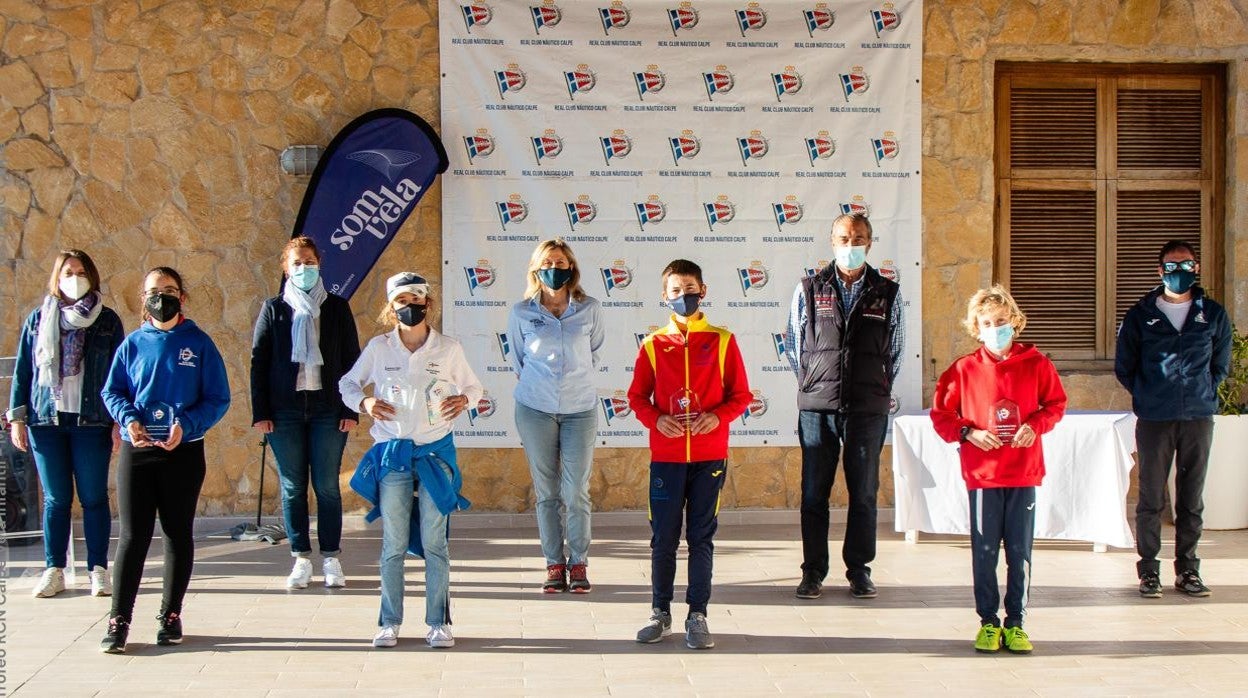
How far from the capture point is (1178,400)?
6.18 m

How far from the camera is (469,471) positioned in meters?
8.27

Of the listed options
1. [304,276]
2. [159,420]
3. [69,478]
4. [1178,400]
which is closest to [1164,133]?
[1178,400]

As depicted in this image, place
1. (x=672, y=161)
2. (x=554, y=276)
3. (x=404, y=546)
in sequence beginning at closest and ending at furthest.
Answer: (x=404, y=546), (x=554, y=276), (x=672, y=161)

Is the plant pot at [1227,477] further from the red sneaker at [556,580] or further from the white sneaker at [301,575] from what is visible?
the white sneaker at [301,575]

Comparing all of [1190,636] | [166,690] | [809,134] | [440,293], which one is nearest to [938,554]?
[1190,636]

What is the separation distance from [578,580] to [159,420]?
212 centimetres

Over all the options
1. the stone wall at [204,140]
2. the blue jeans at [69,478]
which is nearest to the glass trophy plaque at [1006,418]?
the stone wall at [204,140]

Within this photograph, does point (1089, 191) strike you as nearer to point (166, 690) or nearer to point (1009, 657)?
point (1009, 657)

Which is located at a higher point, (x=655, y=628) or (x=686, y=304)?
(x=686, y=304)

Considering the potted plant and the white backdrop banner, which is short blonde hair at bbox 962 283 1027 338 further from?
the potted plant

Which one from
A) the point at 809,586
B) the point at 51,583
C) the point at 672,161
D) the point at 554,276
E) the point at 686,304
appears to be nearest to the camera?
the point at 686,304

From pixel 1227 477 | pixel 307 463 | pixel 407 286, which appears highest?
pixel 407 286

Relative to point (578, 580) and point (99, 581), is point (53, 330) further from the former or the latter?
point (578, 580)

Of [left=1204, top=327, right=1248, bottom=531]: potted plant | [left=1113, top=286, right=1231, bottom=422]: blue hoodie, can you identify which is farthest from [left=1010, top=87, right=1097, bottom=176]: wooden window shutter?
[left=1113, top=286, right=1231, bottom=422]: blue hoodie
